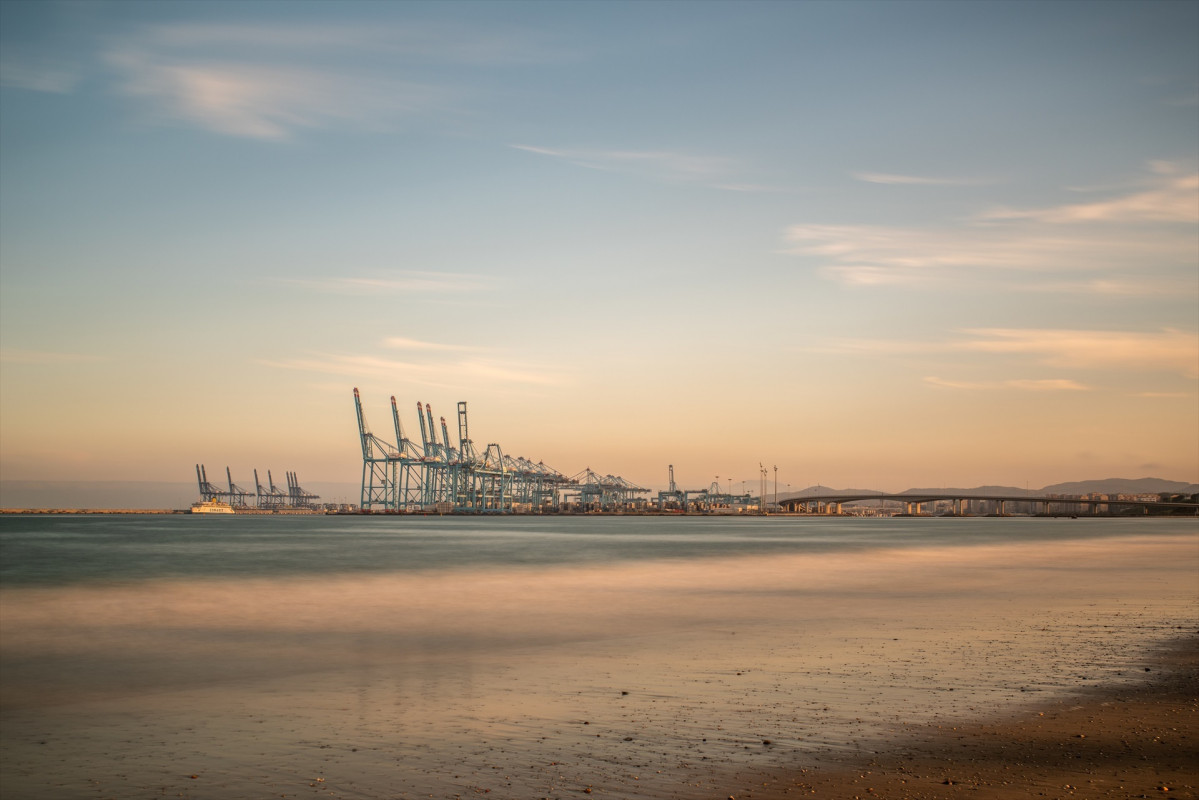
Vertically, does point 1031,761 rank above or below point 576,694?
above

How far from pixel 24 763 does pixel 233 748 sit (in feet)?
6.30

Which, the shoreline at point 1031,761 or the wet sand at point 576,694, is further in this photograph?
the wet sand at point 576,694

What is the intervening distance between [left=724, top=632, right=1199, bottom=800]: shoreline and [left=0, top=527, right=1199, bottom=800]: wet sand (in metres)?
0.04

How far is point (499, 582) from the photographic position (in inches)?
1351

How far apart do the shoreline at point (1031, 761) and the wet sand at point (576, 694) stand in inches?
1.5

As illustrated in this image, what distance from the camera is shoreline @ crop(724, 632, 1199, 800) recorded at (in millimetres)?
7211

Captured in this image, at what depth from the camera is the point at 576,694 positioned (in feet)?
39.1

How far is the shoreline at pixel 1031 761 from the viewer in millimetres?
7211

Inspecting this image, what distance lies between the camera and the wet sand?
800cm

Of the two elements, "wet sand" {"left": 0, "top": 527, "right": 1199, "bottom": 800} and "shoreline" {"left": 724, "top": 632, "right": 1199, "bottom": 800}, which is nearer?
"shoreline" {"left": 724, "top": 632, "right": 1199, "bottom": 800}

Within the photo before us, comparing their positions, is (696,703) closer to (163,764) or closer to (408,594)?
(163,764)

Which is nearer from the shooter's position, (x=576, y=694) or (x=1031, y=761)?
(x=1031, y=761)

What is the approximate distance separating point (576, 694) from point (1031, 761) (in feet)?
18.3

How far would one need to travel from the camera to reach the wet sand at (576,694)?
26.2 feet
